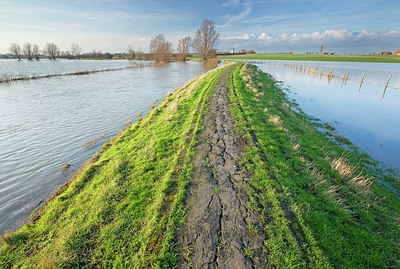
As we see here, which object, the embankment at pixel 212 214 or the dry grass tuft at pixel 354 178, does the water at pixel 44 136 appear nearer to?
the embankment at pixel 212 214

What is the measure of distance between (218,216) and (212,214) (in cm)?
14

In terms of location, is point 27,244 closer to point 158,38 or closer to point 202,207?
→ point 202,207

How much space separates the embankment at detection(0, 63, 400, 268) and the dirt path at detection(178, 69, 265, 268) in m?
0.02

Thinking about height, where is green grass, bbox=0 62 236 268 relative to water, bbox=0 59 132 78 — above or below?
below

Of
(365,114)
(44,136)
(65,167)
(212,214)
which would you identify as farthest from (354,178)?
(44,136)

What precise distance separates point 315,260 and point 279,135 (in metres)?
5.82

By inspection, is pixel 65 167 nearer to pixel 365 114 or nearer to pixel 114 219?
pixel 114 219

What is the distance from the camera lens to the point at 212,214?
152 inches

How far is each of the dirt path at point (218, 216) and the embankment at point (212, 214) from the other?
0.02 m

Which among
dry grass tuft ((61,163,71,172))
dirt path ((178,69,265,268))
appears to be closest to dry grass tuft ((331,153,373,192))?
dirt path ((178,69,265,268))

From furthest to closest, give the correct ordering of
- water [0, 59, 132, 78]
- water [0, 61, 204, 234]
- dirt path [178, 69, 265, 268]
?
water [0, 59, 132, 78] → water [0, 61, 204, 234] → dirt path [178, 69, 265, 268]

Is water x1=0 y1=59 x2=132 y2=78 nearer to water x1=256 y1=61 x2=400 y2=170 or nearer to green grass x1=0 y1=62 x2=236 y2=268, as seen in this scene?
green grass x1=0 y1=62 x2=236 y2=268

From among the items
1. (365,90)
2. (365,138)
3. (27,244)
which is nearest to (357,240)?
(27,244)

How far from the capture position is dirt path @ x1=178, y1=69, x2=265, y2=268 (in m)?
3.04
